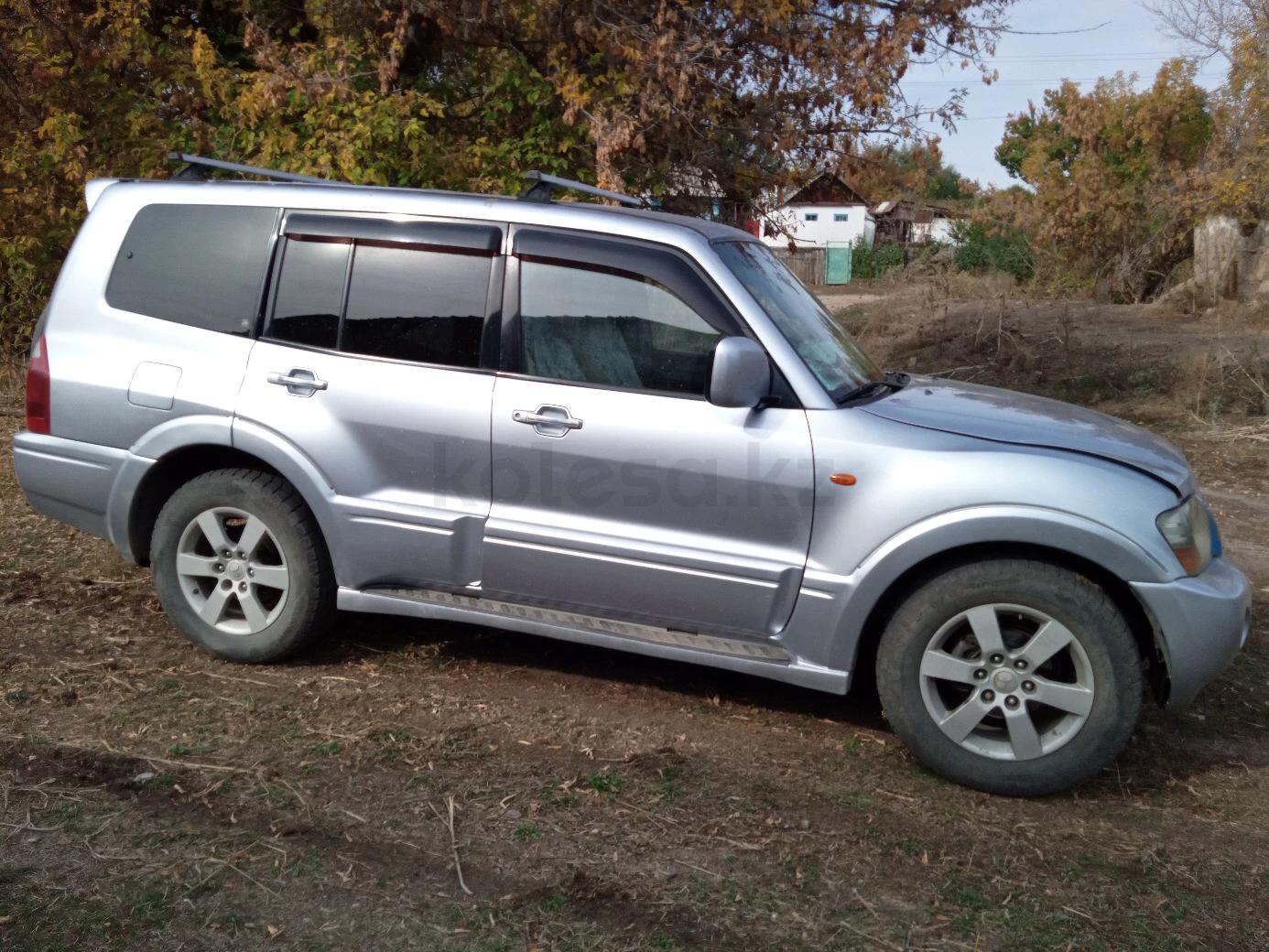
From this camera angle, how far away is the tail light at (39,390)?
16.9 feet

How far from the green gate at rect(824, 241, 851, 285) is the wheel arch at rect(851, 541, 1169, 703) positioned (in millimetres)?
44103

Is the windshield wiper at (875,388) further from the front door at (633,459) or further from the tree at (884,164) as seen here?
the tree at (884,164)

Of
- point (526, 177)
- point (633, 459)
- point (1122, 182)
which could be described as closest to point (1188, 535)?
point (633, 459)

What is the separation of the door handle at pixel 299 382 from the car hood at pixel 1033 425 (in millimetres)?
2160

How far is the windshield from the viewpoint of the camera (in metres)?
4.53

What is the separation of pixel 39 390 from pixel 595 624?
270cm

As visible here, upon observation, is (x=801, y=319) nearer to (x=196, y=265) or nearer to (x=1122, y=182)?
(x=196, y=265)

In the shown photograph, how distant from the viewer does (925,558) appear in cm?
414

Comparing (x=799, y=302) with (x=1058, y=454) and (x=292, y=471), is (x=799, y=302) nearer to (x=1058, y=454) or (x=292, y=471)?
(x=1058, y=454)

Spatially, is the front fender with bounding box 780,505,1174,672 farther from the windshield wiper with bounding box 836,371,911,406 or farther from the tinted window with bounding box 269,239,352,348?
the tinted window with bounding box 269,239,352,348

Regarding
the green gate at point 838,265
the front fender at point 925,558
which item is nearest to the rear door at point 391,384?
the front fender at point 925,558

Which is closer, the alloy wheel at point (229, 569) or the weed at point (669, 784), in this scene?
the weed at point (669, 784)

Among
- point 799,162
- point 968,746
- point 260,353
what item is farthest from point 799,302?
point 799,162

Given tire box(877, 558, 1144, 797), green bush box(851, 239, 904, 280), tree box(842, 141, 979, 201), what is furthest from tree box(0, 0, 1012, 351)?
green bush box(851, 239, 904, 280)
